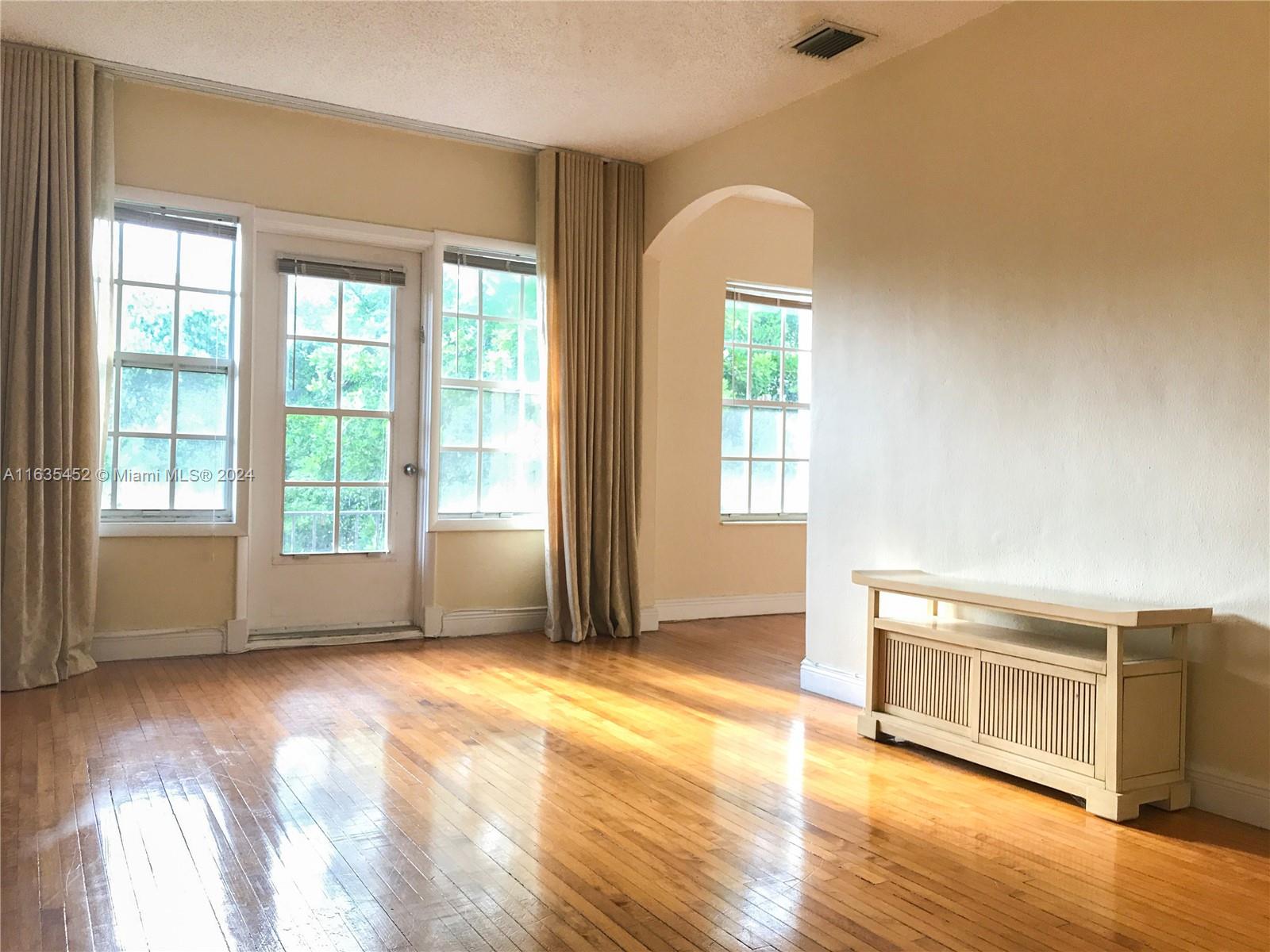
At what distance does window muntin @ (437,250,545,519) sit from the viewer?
6.02 metres

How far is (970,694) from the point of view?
3537 mm

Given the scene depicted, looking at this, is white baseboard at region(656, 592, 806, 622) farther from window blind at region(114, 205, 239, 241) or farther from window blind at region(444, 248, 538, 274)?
window blind at region(114, 205, 239, 241)

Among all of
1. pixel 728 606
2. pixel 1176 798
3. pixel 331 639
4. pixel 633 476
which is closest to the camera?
pixel 1176 798

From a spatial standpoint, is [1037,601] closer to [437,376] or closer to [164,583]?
[437,376]

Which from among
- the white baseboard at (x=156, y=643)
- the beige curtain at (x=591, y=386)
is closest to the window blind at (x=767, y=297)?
the beige curtain at (x=591, y=386)

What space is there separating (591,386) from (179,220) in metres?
2.42

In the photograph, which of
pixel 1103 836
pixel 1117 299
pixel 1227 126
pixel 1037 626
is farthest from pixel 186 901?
pixel 1227 126

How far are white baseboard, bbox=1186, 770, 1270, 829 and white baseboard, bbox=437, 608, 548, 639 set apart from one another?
3.86 m

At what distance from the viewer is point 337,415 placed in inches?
226

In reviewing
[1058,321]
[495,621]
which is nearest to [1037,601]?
[1058,321]

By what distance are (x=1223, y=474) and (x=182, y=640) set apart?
473 cm

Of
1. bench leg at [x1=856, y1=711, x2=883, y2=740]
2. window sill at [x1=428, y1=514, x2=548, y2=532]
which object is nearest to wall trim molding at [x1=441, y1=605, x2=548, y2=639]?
window sill at [x1=428, y1=514, x2=548, y2=532]

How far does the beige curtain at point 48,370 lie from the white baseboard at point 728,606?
3.38m

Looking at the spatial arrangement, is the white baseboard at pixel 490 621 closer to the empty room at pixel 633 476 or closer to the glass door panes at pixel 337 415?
the empty room at pixel 633 476
